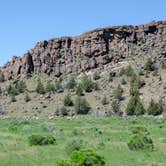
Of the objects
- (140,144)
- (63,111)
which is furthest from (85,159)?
(63,111)

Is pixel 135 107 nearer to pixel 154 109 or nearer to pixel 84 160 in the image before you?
pixel 154 109

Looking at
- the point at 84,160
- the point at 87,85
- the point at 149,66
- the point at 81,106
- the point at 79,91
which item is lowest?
the point at 84,160

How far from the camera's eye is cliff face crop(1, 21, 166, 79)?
363 ft

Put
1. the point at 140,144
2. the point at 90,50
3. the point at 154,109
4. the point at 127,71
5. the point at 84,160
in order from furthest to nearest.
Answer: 1. the point at 90,50
2. the point at 127,71
3. the point at 154,109
4. the point at 140,144
5. the point at 84,160

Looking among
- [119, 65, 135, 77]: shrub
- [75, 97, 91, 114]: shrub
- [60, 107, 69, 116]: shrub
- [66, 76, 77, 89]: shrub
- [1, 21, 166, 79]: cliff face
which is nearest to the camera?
[60, 107, 69, 116]: shrub

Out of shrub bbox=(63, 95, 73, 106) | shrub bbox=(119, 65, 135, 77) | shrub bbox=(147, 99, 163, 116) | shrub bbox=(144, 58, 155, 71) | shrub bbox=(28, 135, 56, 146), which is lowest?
shrub bbox=(28, 135, 56, 146)

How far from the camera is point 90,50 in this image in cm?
11331

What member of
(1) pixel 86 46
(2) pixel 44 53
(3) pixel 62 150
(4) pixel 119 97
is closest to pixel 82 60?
(1) pixel 86 46

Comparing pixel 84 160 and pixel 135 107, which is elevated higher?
pixel 135 107

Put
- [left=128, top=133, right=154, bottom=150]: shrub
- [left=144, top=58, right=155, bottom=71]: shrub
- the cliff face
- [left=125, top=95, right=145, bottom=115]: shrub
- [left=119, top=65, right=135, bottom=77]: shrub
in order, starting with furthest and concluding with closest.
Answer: the cliff face < [left=144, top=58, right=155, bottom=71]: shrub < [left=119, top=65, right=135, bottom=77]: shrub < [left=125, top=95, right=145, bottom=115]: shrub < [left=128, top=133, right=154, bottom=150]: shrub

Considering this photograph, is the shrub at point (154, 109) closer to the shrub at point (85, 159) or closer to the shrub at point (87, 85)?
the shrub at point (87, 85)

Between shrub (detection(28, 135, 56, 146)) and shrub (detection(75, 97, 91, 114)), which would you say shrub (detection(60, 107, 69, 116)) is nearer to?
shrub (detection(75, 97, 91, 114))

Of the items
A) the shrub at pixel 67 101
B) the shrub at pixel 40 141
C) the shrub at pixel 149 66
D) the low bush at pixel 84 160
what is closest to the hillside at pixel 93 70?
the shrub at pixel 149 66

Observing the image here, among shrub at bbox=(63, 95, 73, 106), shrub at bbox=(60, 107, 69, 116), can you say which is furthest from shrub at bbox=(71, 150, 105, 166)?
shrub at bbox=(63, 95, 73, 106)
